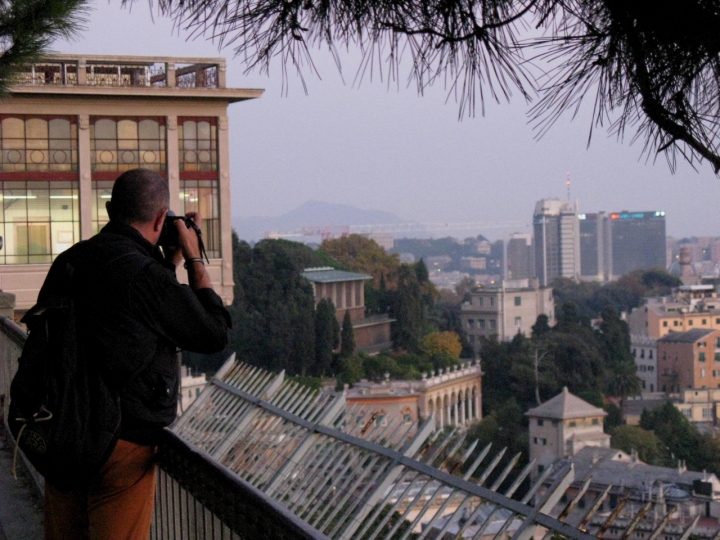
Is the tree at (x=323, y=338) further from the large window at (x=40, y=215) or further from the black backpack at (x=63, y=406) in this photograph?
the black backpack at (x=63, y=406)

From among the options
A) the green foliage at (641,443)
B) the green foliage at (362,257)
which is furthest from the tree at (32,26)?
the green foliage at (362,257)

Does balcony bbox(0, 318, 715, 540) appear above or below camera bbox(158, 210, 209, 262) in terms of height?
below

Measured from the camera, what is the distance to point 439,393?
218 feet

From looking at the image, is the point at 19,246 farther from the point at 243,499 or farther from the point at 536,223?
the point at 536,223

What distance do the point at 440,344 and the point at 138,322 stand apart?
77.1 metres

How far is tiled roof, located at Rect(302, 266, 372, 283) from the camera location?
83.8m

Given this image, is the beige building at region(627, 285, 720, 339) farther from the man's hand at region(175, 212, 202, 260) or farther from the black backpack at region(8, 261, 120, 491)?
the black backpack at region(8, 261, 120, 491)

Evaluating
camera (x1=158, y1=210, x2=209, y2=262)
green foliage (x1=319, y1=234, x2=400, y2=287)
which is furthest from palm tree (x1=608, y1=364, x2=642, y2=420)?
camera (x1=158, y1=210, x2=209, y2=262)

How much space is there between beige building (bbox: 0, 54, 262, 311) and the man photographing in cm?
2259

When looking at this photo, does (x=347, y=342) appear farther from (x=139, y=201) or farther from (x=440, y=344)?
(x=139, y=201)

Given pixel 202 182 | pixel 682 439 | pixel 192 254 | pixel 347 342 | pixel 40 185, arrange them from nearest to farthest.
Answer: pixel 192 254 → pixel 40 185 → pixel 202 182 → pixel 682 439 → pixel 347 342

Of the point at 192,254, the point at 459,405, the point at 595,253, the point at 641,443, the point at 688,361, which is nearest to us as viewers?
the point at 192,254

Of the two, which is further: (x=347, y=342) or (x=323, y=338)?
(x=347, y=342)

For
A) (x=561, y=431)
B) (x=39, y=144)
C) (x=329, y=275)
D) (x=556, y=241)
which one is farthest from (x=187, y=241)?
(x=556, y=241)
